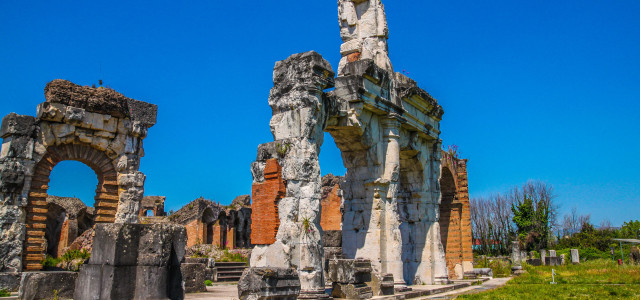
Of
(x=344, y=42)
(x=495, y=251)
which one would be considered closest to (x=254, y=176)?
(x=344, y=42)

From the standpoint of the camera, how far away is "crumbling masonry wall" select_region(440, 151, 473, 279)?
19188mm

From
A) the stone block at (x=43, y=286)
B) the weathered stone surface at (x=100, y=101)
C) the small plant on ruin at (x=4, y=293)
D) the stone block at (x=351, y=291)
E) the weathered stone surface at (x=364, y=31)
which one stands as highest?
the weathered stone surface at (x=364, y=31)

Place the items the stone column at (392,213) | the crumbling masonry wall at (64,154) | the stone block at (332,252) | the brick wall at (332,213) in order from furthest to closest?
the brick wall at (332,213) < the stone block at (332,252) < the crumbling masonry wall at (64,154) < the stone column at (392,213)

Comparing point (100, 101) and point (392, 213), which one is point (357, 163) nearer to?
point (392, 213)

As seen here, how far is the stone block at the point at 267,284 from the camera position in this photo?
7293mm

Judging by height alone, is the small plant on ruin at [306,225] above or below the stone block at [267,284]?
above

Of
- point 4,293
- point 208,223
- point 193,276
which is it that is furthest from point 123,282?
point 208,223

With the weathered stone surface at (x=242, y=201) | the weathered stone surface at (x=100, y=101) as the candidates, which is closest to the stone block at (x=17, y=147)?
A: the weathered stone surface at (x=100, y=101)

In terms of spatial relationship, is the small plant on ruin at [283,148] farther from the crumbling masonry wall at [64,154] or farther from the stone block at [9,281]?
the stone block at [9,281]

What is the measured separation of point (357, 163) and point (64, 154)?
7.94 meters

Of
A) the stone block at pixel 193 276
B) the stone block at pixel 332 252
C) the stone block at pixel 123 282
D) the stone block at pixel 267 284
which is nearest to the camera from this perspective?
the stone block at pixel 123 282

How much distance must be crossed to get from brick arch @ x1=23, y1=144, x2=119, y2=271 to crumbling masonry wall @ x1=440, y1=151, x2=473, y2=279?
11.3m

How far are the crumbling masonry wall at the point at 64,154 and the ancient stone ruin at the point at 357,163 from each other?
6.22 m

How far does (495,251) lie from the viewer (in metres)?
45.6
